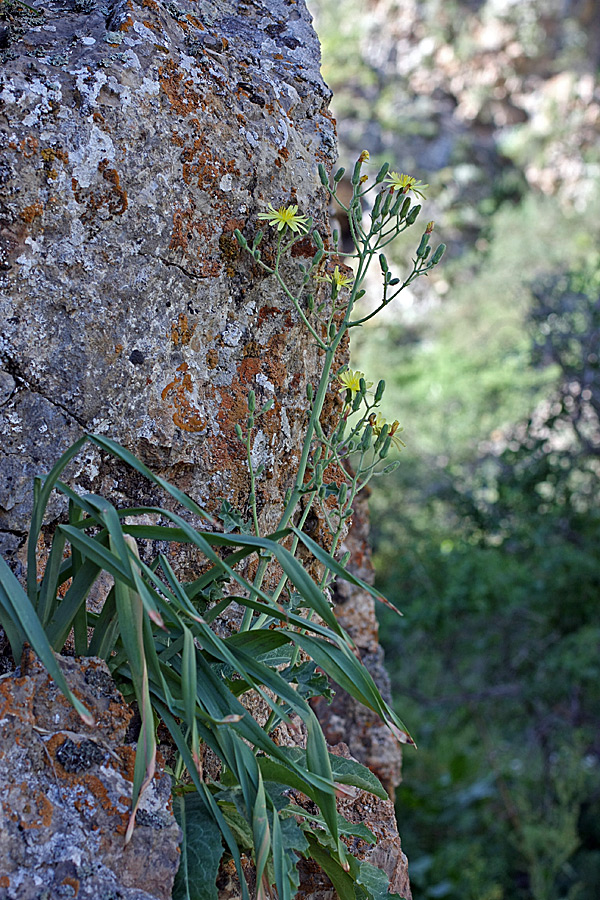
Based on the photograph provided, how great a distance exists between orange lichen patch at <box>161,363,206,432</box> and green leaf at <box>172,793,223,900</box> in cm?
68

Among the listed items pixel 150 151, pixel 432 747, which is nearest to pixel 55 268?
pixel 150 151

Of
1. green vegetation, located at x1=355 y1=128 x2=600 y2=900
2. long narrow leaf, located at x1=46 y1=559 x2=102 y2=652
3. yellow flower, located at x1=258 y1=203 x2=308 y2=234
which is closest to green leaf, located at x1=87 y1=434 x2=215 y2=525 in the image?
long narrow leaf, located at x1=46 y1=559 x2=102 y2=652

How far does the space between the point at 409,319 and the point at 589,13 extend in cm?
1002

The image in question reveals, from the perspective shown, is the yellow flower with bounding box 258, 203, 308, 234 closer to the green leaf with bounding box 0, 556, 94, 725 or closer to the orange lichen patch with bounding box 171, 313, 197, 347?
the orange lichen patch with bounding box 171, 313, 197, 347

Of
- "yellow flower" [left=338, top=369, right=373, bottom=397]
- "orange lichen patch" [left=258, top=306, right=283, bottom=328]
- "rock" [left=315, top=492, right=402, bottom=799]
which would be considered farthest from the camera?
"rock" [left=315, top=492, right=402, bottom=799]

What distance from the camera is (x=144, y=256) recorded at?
154cm

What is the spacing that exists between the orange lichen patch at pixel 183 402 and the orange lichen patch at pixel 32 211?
37cm

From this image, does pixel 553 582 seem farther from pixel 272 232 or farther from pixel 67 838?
pixel 67 838

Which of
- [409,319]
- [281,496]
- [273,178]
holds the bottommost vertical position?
[281,496]

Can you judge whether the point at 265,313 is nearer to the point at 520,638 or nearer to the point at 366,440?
the point at 366,440

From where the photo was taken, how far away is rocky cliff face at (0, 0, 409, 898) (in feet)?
4.75

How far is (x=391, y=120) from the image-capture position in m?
20.6

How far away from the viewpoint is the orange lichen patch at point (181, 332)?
62.2 inches

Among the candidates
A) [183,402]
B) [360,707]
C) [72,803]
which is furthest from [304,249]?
[360,707]
